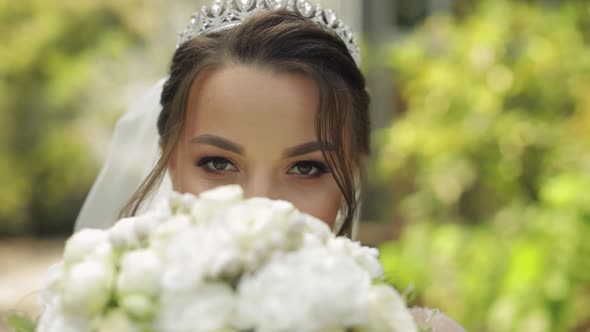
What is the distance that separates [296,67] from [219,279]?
3.49 feet

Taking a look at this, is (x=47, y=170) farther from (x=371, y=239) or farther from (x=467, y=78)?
(x=467, y=78)

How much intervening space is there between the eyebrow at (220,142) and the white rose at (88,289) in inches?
33.1

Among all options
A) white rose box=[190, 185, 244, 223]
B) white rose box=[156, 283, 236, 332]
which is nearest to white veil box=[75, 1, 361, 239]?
white rose box=[190, 185, 244, 223]

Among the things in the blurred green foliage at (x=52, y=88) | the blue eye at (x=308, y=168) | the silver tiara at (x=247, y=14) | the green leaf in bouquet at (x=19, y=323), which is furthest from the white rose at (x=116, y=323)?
the blurred green foliage at (x=52, y=88)

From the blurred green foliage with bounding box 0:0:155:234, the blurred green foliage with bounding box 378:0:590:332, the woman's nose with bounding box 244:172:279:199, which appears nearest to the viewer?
the woman's nose with bounding box 244:172:279:199

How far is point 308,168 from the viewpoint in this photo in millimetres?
2076

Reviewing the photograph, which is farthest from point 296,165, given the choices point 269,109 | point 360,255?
point 360,255

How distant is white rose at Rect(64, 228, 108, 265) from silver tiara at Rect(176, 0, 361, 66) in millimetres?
1195

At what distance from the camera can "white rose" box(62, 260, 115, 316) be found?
A: 1101 millimetres

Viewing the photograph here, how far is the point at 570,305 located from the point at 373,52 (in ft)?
12.5

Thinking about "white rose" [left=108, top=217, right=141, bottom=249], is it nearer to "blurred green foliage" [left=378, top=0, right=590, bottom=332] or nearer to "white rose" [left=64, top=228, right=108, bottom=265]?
"white rose" [left=64, top=228, right=108, bottom=265]

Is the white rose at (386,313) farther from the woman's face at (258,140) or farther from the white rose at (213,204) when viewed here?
the woman's face at (258,140)

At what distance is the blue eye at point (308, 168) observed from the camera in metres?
2.04

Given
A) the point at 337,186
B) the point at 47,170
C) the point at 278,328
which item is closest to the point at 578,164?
the point at 337,186
